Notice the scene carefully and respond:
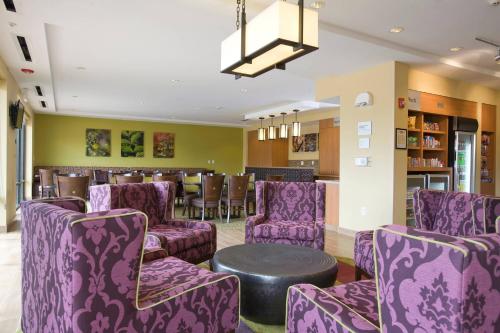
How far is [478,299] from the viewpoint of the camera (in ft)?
3.35

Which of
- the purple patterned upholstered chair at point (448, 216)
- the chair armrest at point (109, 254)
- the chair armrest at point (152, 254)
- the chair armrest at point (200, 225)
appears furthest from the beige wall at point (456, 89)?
the chair armrest at point (109, 254)

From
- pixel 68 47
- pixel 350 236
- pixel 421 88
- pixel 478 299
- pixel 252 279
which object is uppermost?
pixel 68 47

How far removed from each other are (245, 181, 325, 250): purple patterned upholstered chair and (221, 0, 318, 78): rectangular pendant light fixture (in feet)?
5.95

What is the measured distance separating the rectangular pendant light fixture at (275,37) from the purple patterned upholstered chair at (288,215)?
181 cm

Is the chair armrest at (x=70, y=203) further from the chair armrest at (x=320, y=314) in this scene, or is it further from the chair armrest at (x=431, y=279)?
the chair armrest at (x=431, y=279)

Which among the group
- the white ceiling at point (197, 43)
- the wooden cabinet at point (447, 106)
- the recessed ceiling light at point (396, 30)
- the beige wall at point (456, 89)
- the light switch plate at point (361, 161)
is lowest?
the light switch plate at point (361, 161)

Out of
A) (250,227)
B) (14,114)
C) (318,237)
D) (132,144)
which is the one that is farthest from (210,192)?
(132,144)

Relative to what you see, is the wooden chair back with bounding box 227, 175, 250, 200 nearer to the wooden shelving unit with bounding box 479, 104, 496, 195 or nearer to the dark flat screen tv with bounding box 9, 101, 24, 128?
the dark flat screen tv with bounding box 9, 101, 24, 128

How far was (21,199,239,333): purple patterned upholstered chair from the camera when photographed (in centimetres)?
136

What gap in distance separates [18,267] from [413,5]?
16.4 feet

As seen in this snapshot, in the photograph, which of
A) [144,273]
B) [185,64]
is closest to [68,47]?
[185,64]

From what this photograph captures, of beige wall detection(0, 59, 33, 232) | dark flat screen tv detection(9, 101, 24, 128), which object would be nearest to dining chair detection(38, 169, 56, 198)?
beige wall detection(0, 59, 33, 232)

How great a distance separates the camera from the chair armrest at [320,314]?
4.50 feet

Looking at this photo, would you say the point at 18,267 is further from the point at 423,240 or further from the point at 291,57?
the point at 423,240
